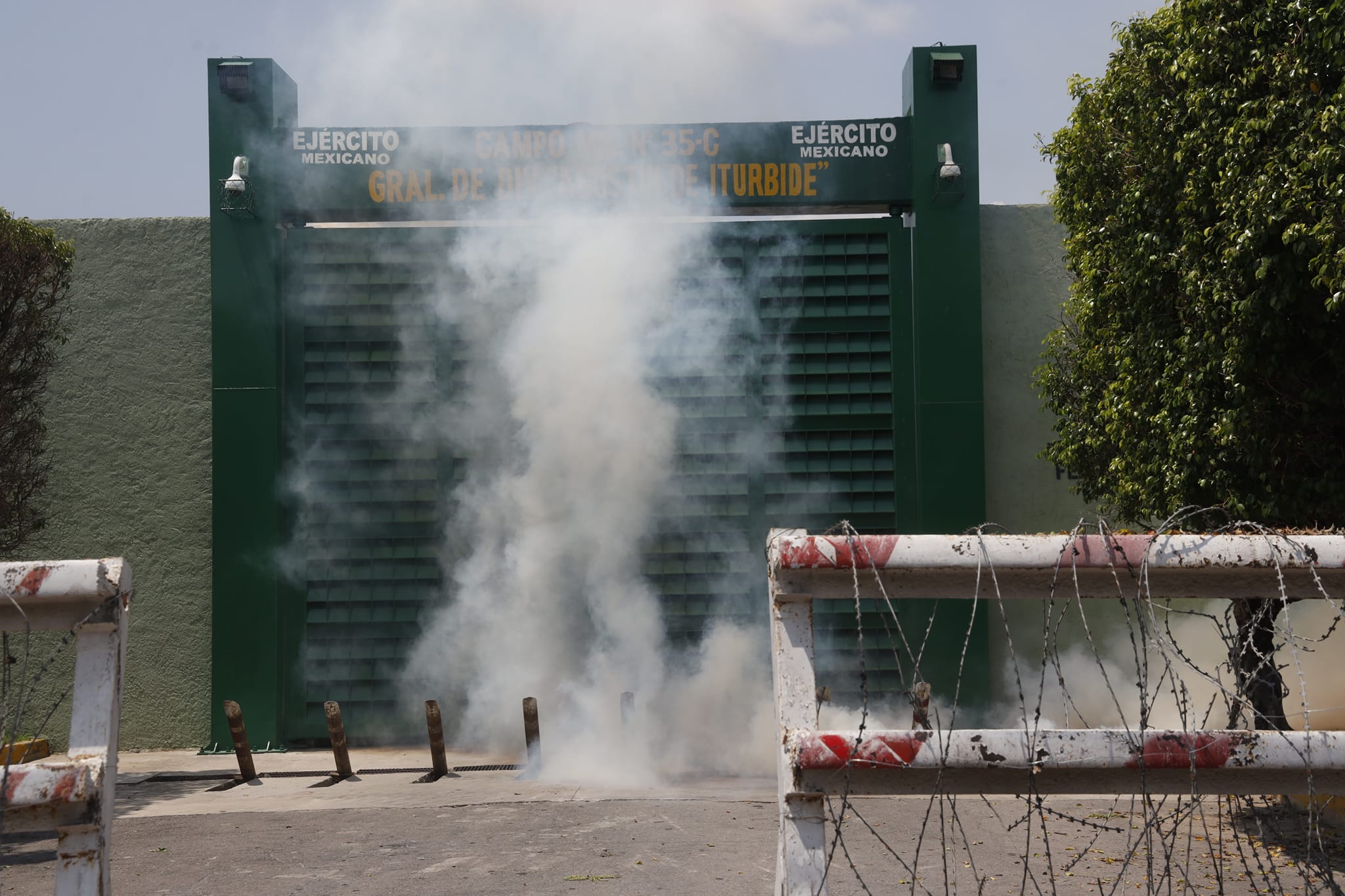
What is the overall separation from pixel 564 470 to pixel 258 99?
4771 mm

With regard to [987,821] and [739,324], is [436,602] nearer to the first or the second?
[739,324]

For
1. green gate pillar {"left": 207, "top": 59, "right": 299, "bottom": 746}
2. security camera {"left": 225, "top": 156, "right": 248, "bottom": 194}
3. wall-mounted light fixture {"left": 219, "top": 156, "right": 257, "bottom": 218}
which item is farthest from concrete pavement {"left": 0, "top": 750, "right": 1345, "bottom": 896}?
security camera {"left": 225, "top": 156, "right": 248, "bottom": 194}

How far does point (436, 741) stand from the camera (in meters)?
9.14

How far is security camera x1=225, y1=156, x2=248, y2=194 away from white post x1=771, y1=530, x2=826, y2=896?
9.97 metres

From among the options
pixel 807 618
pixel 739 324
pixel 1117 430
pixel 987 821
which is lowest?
pixel 987 821

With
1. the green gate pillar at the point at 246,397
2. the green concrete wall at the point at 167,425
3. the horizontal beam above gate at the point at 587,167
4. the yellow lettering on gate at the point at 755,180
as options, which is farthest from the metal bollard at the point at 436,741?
the yellow lettering on gate at the point at 755,180

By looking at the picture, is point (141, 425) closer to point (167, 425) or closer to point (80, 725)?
point (167, 425)

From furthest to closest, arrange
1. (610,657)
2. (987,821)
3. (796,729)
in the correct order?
(610,657) < (987,821) < (796,729)

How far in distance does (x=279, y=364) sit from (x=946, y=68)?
7.18m

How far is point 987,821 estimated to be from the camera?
7289mm

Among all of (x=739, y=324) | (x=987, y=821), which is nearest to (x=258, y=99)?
(x=739, y=324)

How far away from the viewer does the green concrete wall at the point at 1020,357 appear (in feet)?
37.6

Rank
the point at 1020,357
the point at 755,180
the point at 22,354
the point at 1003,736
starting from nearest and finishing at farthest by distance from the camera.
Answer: the point at 1003,736
the point at 22,354
the point at 755,180
the point at 1020,357

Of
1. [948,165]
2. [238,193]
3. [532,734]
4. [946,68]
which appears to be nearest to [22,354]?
[238,193]
